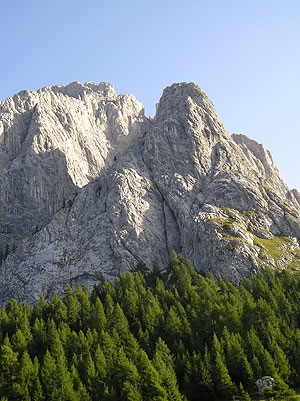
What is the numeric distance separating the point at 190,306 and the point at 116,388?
3554cm

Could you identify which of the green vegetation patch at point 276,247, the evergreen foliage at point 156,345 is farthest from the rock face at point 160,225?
the evergreen foliage at point 156,345

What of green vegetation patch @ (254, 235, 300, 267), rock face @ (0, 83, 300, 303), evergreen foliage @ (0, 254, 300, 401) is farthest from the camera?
rock face @ (0, 83, 300, 303)

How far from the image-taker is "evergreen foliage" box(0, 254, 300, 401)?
2638 inches

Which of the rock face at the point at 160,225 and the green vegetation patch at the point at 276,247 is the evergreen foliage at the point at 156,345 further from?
the rock face at the point at 160,225

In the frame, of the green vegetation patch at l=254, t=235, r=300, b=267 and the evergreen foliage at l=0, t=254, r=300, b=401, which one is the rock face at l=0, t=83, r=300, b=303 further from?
the evergreen foliage at l=0, t=254, r=300, b=401

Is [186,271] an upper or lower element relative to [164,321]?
upper

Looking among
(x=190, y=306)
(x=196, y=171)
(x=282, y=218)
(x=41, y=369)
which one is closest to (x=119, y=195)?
(x=196, y=171)

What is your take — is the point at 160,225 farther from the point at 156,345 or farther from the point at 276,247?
the point at 156,345

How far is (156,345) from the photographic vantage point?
3167 inches

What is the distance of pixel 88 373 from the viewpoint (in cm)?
6962

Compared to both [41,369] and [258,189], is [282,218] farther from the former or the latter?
[41,369]

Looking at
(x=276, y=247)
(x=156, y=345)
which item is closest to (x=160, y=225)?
(x=276, y=247)

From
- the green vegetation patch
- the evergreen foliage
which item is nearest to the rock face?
the green vegetation patch

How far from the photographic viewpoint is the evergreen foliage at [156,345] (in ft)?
220
